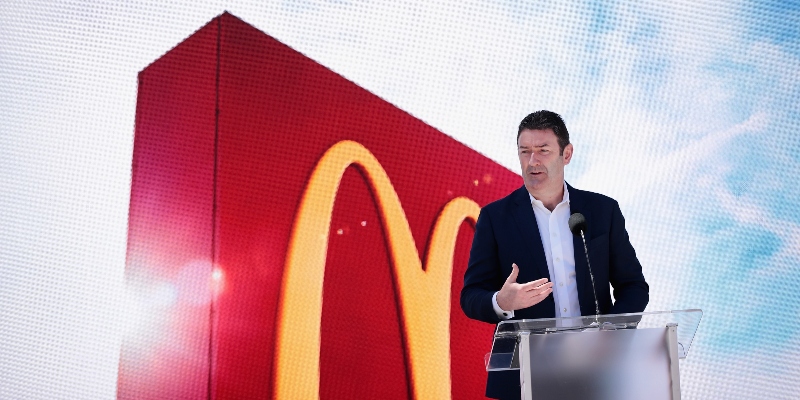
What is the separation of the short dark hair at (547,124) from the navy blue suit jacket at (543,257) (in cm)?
13

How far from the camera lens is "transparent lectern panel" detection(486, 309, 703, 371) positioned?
1.45 meters

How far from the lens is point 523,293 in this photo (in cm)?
149

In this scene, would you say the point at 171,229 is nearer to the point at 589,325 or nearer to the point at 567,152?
the point at 567,152

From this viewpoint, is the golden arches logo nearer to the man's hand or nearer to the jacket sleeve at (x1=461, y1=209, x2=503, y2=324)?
the jacket sleeve at (x1=461, y1=209, x2=503, y2=324)

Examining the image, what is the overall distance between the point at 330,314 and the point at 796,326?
1.97 meters

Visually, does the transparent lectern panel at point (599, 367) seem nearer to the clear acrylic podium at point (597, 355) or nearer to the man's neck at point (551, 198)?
the clear acrylic podium at point (597, 355)

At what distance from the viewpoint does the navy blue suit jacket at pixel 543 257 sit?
6.13ft

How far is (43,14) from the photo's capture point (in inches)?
130

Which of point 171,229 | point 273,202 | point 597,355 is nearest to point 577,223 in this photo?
point 597,355

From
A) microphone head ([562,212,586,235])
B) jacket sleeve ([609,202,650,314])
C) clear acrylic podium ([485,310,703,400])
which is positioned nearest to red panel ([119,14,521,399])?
jacket sleeve ([609,202,650,314])

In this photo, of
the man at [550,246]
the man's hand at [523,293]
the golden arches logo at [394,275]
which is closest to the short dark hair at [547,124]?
the man at [550,246]

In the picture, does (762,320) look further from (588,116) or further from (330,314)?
(330,314)

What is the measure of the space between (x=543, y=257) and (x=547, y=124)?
1.13 feet

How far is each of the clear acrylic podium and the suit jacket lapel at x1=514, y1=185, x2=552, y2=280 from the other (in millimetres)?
400
